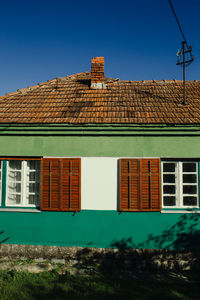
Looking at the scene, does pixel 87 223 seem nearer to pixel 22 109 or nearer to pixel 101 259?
pixel 101 259

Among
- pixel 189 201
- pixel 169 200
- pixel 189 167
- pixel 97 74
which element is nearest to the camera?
pixel 189 201

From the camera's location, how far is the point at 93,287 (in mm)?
4793

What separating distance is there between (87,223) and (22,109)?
13.2ft

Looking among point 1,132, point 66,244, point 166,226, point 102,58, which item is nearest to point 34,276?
point 66,244

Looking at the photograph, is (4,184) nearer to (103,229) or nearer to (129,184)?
(103,229)

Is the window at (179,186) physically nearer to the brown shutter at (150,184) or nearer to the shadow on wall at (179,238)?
the brown shutter at (150,184)

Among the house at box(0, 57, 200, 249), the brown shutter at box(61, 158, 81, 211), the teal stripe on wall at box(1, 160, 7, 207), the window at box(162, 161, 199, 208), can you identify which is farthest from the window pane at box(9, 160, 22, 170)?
the window at box(162, 161, 199, 208)

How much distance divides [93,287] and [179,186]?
3.32 metres

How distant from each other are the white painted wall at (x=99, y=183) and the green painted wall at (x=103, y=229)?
0.79 ft

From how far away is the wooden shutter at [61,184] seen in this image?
6.36 meters

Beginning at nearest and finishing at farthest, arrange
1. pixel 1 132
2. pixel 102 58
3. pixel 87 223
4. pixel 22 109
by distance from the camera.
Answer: pixel 87 223
pixel 1 132
pixel 22 109
pixel 102 58

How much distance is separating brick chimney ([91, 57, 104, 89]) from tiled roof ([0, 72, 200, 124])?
212 mm

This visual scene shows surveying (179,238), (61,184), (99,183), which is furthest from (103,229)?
Result: (179,238)

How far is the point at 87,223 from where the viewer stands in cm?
635
